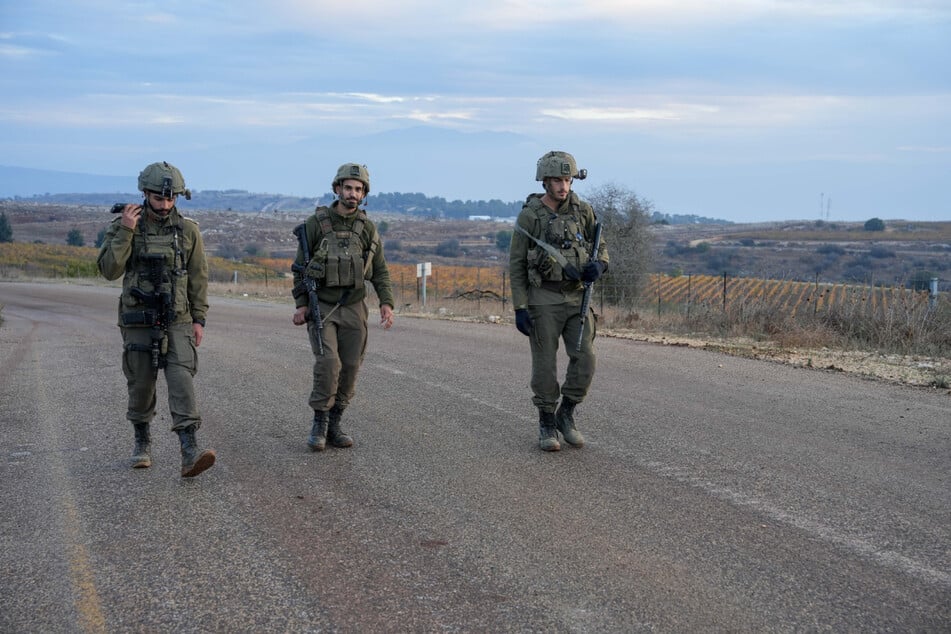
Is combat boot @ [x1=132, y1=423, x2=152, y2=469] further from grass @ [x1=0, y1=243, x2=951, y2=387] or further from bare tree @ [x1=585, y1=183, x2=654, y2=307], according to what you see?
bare tree @ [x1=585, y1=183, x2=654, y2=307]

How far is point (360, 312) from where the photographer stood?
730 centimetres

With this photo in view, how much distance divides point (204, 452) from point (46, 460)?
1540mm

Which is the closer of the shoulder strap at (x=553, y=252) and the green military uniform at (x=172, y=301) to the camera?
the green military uniform at (x=172, y=301)

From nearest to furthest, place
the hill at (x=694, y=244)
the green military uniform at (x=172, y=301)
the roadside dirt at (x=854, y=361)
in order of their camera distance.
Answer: the green military uniform at (x=172, y=301) → the roadside dirt at (x=854, y=361) → the hill at (x=694, y=244)

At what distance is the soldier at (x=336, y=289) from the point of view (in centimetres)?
706

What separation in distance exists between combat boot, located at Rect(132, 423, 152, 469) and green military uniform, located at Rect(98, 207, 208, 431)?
181 mm

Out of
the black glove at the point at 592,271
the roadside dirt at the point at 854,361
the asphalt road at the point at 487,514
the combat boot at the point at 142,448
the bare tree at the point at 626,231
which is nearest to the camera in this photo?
the asphalt road at the point at 487,514

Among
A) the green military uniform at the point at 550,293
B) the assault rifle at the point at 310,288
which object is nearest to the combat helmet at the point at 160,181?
the assault rifle at the point at 310,288

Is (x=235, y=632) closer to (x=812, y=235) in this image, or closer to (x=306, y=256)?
(x=306, y=256)

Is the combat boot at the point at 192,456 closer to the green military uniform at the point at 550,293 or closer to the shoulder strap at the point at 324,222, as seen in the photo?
the shoulder strap at the point at 324,222

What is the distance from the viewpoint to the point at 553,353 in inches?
287

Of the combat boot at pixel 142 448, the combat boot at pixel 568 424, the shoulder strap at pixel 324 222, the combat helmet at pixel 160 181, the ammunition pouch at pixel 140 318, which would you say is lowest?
the combat boot at pixel 142 448

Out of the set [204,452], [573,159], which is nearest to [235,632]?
[204,452]

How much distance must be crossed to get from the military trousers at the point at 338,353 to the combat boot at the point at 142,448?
3.80 ft
